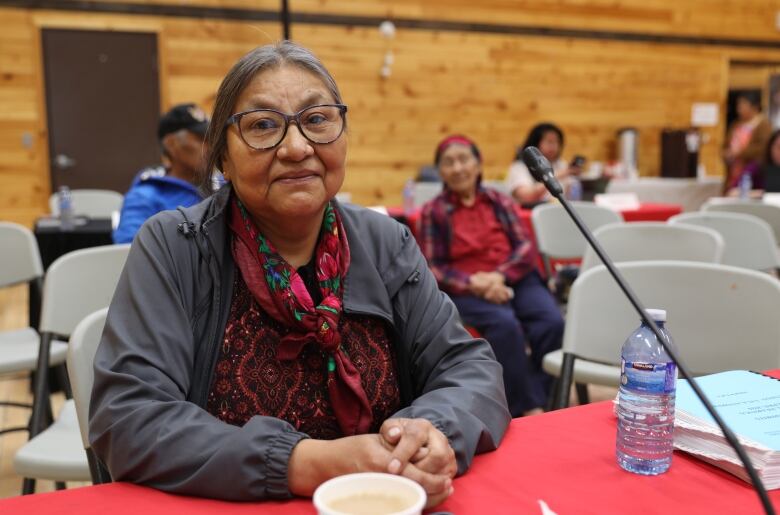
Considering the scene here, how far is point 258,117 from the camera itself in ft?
3.73

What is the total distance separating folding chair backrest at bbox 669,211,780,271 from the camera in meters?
3.12

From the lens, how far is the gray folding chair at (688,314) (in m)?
1.71

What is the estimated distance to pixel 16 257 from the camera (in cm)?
284

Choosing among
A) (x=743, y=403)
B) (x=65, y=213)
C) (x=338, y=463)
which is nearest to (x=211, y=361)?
(x=338, y=463)

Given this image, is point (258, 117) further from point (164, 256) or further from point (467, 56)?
point (467, 56)

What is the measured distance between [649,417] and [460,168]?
2.51 m

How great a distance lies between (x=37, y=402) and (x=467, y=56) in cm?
647

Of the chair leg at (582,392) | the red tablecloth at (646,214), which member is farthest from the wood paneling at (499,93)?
the chair leg at (582,392)

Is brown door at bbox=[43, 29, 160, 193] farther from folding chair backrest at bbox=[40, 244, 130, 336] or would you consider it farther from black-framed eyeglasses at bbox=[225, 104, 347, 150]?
black-framed eyeglasses at bbox=[225, 104, 347, 150]

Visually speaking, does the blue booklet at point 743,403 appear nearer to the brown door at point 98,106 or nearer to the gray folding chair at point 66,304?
the gray folding chair at point 66,304

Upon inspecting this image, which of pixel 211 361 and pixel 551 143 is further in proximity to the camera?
pixel 551 143

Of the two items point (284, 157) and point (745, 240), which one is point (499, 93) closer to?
point (745, 240)

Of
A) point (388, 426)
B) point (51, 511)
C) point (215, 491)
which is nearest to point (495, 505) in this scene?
point (388, 426)

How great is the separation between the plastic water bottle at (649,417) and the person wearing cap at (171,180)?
208cm
